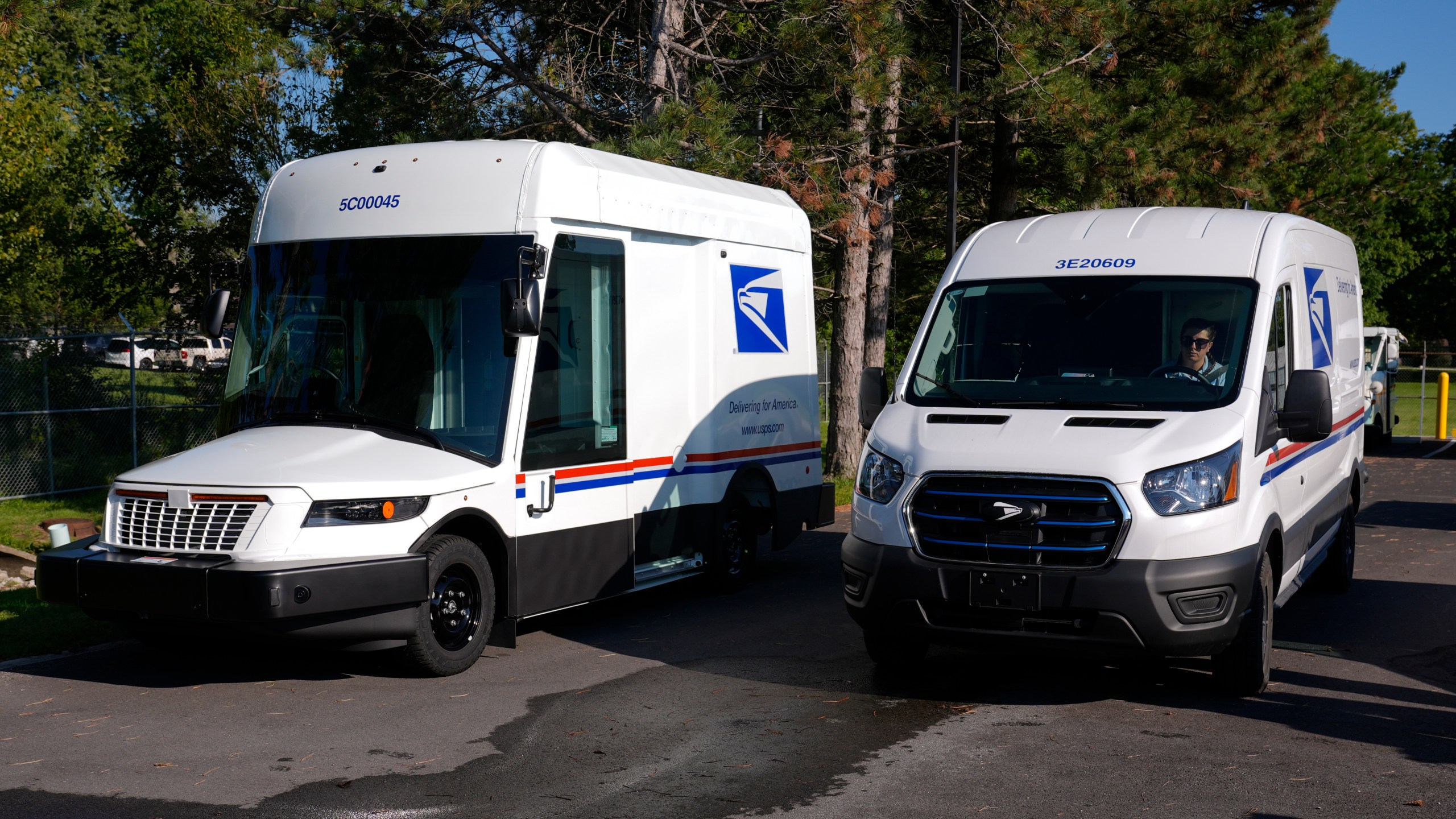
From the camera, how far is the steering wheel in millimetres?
7125

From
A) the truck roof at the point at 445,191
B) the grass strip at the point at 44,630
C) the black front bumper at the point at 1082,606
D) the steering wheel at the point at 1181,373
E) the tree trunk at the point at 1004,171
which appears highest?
the tree trunk at the point at 1004,171

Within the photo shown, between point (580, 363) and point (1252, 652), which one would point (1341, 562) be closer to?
point (1252, 652)

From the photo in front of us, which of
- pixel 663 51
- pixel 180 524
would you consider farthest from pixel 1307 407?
pixel 663 51

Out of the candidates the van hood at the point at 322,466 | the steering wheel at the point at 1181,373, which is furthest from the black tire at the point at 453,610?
the steering wheel at the point at 1181,373

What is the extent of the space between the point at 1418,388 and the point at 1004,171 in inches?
1349

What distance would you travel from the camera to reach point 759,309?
10.9 m

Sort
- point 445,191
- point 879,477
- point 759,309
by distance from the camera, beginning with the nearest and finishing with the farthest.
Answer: point 879,477 → point 445,191 → point 759,309

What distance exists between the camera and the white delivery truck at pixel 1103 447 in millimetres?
6434

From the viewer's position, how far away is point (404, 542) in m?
7.27

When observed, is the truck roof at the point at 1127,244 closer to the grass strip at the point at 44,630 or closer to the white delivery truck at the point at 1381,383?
the grass strip at the point at 44,630

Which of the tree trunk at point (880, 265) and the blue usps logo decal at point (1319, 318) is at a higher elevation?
the tree trunk at point (880, 265)

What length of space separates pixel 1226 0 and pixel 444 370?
17.4 meters

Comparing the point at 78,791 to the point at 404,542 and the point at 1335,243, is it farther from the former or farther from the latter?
the point at 1335,243

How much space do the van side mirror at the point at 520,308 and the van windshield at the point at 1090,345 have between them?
2.17 meters
